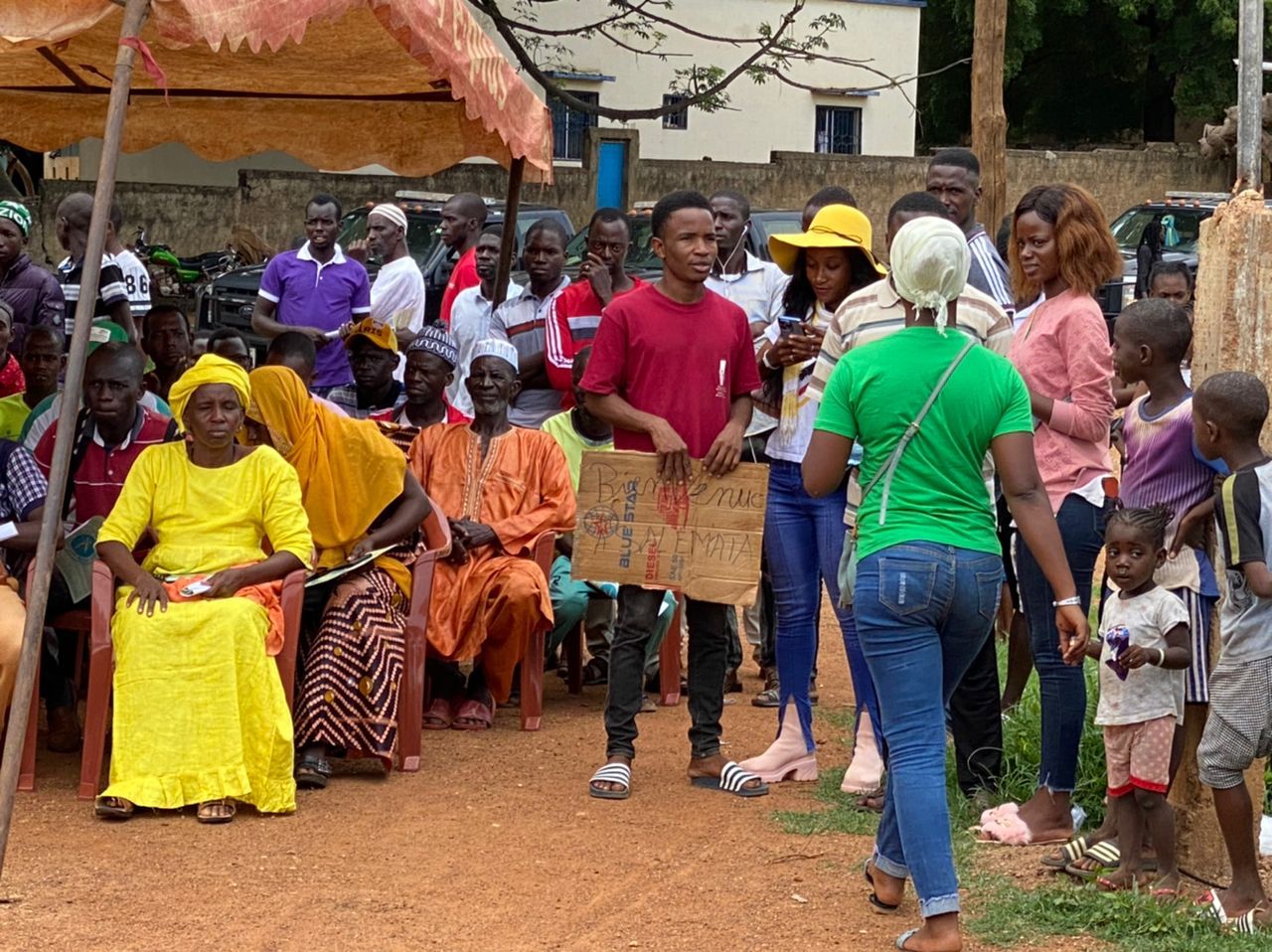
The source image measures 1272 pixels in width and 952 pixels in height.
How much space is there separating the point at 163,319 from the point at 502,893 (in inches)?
167

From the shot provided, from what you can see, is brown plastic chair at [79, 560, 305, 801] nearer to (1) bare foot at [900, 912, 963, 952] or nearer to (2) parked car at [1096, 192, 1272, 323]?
(1) bare foot at [900, 912, 963, 952]

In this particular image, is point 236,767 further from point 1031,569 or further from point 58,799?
point 1031,569

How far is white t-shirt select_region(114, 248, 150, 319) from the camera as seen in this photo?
8883mm

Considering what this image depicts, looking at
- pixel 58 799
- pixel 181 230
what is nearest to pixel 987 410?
pixel 58 799

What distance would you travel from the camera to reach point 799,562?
242 inches

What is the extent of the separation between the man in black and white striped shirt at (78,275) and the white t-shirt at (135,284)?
0.05 meters

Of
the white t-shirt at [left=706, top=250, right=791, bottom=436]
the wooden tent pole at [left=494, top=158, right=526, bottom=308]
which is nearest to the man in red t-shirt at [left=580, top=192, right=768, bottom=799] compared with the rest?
the white t-shirt at [left=706, top=250, right=791, bottom=436]

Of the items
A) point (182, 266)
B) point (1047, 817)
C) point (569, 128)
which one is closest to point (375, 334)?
point (1047, 817)

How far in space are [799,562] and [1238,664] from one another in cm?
182

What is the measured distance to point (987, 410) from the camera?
4.43 meters

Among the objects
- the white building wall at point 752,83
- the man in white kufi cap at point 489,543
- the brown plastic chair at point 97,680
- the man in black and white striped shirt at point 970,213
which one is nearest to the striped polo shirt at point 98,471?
the brown plastic chair at point 97,680

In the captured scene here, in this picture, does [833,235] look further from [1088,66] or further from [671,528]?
[1088,66]

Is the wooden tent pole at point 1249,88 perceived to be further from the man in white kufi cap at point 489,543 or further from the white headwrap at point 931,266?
the man in white kufi cap at point 489,543

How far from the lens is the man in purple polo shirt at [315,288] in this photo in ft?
32.7
